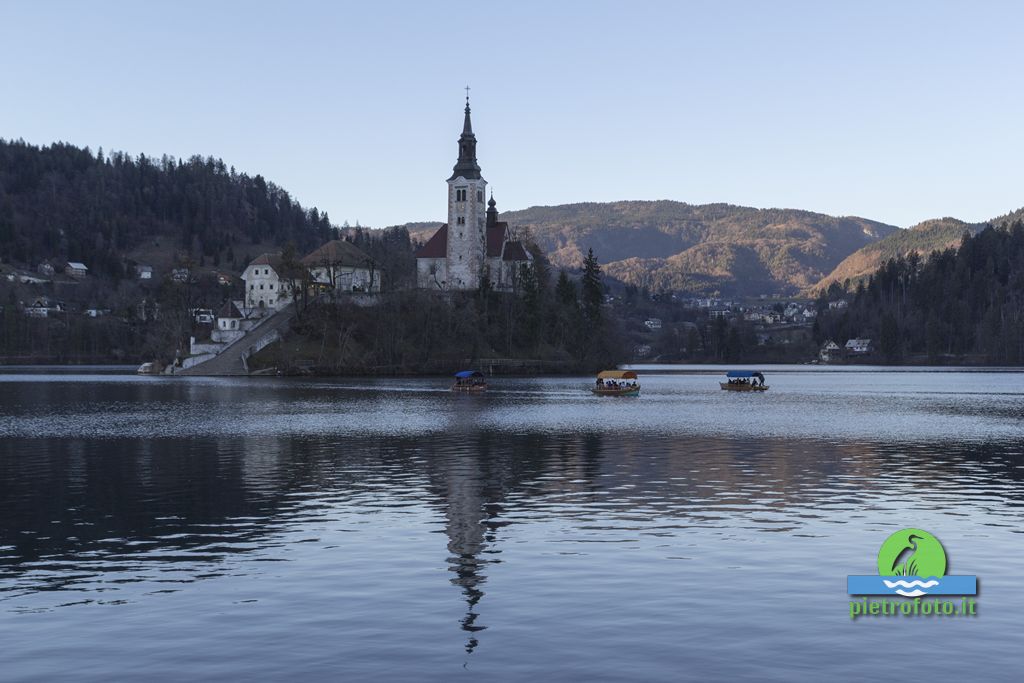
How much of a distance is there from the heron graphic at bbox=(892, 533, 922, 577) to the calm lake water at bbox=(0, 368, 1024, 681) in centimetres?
117

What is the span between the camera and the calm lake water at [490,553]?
20688 millimetres

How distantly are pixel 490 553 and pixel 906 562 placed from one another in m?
11.9

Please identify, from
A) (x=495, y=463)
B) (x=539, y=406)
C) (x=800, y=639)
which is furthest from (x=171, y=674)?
(x=539, y=406)

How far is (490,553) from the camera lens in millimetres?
31203

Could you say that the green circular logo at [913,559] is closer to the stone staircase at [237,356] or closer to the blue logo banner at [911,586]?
the blue logo banner at [911,586]

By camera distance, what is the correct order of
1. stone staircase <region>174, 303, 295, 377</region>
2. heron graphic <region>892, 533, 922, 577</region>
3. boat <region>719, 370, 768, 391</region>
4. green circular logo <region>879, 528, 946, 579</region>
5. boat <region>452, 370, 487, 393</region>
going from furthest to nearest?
stone staircase <region>174, 303, 295, 377</region> < boat <region>719, 370, 768, 391</region> < boat <region>452, 370, 487, 393</region> < green circular logo <region>879, 528, 946, 579</region> < heron graphic <region>892, 533, 922, 577</region>

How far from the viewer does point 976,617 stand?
23.7 m

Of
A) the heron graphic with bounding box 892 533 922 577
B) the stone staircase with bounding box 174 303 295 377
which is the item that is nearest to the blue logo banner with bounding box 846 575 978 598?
the heron graphic with bounding box 892 533 922 577

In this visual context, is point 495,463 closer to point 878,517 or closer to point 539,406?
point 878,517

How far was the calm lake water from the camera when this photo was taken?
20.7m

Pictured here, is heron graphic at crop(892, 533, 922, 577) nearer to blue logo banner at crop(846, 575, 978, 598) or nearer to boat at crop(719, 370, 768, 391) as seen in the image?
blue logo banner at crop(846, 575, 978, 598)

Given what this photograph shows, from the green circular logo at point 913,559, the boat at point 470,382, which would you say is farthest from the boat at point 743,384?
the green circular logo at point 913,559

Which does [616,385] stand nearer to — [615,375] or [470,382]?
[615,375]

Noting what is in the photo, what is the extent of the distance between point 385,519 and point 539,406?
7203 centimetres
